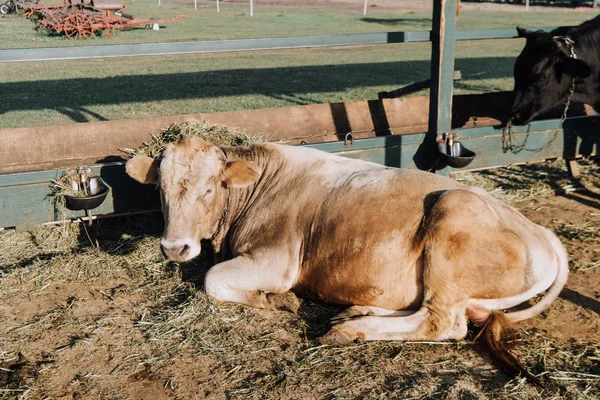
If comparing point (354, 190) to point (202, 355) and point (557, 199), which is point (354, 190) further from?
point (557, 199)

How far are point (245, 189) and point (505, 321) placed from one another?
2.41m

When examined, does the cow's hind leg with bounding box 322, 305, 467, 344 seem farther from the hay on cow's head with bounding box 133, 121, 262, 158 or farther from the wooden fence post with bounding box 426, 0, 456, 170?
the wooden fence post with bounding box 426, 0, 456, 170

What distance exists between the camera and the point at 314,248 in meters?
4.92

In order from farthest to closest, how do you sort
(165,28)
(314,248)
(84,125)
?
1. (165,28)
2. (84,125)
3. (314,248)

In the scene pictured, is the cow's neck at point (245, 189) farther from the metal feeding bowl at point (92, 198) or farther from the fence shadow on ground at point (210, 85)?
the fence shadow on ground at point (210, 85)

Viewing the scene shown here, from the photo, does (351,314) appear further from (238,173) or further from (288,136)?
(288,136)

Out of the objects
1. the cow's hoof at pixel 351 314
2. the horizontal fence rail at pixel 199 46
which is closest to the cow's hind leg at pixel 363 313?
the cow's hoof at pixel 351 314

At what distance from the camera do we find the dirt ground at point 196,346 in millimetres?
3971

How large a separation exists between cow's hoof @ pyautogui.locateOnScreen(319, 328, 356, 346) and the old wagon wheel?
16.9 meters

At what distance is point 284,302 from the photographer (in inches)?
193

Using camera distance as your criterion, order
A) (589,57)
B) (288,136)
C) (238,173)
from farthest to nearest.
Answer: (589,57), (288,136), (238,173)

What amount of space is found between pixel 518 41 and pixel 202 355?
93.9 feet

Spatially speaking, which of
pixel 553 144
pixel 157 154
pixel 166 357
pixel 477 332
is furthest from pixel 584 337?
pixel 157 154

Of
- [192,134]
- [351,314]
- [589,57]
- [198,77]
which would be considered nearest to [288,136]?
[192,134]
